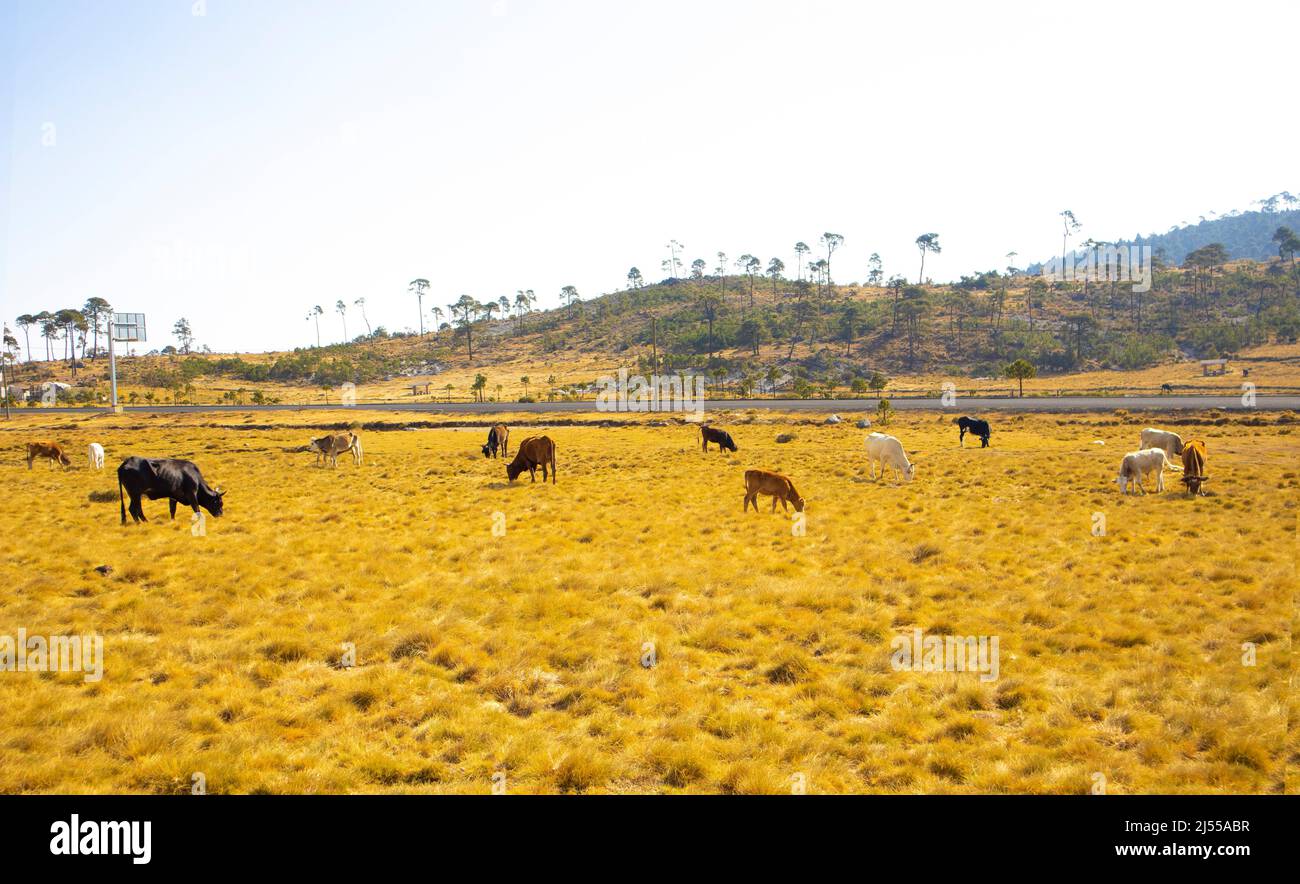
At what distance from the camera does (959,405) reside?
196 feet

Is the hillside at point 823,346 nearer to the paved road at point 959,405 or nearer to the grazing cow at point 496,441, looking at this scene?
the paved road at point 959,405

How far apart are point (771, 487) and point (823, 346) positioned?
11374cm

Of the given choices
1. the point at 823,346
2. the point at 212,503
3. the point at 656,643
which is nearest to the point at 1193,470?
the point at 656,643

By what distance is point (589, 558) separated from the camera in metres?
13.8

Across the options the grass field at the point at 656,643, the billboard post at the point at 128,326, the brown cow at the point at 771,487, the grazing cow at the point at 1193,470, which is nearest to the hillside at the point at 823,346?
the billboard post at the point at 128,326

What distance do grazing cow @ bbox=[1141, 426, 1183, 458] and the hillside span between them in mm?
51486

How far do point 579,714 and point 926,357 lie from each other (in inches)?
4798

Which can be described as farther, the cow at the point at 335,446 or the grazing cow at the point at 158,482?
the cow at the point at 335,446

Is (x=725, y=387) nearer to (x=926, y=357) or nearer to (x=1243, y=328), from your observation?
(x=926, y=357)

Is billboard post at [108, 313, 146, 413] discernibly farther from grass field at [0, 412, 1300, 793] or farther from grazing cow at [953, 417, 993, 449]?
grazing cow at [953, 417, 993, 449]

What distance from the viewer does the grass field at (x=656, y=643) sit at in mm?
6086

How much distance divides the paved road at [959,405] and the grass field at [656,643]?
35822 millimetres

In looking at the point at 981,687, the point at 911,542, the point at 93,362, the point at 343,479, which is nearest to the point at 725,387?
the point at 343,479
